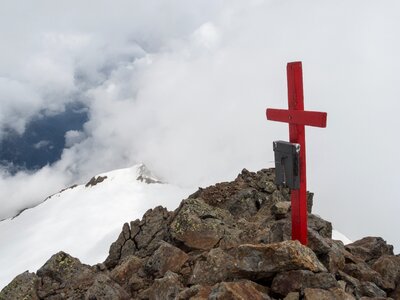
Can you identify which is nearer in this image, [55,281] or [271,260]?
[271,260]

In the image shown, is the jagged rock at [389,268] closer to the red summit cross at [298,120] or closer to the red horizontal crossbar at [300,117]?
the red summit cross at [298,120]

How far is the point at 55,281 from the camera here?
55.5 ft

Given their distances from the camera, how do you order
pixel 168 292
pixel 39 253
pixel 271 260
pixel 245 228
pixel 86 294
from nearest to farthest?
pixel 271 260 → pixel 168 292 → pixel 86 294 → pixel 245 228 → pixel 39 253

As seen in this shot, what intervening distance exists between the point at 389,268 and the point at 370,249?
2.23 meters

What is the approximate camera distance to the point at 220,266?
40.4 ft

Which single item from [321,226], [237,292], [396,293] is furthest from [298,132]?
[321,226]

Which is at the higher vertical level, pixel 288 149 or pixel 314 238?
pixel 288 149

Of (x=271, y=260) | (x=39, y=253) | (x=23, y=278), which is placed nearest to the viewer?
(x=271, y=260)

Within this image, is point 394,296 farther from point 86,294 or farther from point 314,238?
point 86,294

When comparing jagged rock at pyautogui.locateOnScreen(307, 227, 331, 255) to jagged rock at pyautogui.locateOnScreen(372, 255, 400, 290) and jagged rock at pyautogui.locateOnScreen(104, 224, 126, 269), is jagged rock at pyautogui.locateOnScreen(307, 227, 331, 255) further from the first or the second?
jagged rock at pyautogui.locateOnScreen(104, 224, 126, 269)

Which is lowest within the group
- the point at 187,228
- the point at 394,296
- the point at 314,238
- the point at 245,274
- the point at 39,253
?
the point at 394,296

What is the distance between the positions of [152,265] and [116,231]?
7525 inches

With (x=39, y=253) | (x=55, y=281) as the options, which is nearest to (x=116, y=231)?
(x=39, y=253)

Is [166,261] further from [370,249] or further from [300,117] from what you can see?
[370,249]
